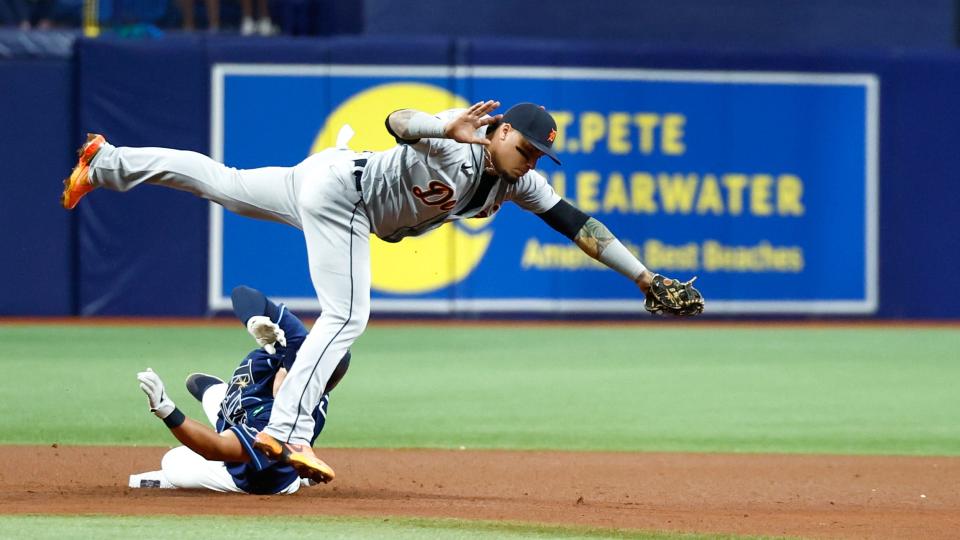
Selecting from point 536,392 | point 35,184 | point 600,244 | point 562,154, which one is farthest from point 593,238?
point 35,184

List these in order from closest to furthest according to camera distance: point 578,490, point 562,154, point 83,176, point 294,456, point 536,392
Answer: point 294,456 < point 83,176 < point 578,490 < point 536,392 < point 562,154

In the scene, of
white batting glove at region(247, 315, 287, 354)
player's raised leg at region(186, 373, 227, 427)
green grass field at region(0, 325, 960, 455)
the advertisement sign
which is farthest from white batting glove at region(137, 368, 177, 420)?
the advertisement sign

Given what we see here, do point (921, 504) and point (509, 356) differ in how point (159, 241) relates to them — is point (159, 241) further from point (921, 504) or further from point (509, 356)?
point (921, 504)

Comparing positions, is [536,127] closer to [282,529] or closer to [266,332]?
[266,332]

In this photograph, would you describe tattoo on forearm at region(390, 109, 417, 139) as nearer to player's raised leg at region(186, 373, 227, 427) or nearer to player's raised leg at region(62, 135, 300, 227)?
player's raised leg at region(62, 135, 300, 227)

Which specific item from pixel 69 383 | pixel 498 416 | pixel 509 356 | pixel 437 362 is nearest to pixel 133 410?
Answer: pixel 69 383

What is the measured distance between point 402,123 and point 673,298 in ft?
4.74

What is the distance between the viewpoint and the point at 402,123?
5.77 meters

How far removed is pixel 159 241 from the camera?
572 inches

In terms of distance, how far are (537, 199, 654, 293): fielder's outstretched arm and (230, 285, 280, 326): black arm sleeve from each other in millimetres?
1303

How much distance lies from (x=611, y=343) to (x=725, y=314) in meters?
2.45

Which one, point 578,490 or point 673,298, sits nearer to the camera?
point 673,298

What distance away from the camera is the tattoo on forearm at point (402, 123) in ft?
18.9

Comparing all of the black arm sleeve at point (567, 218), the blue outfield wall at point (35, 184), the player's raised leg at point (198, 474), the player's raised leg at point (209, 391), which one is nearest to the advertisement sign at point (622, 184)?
the blue outfield wall at point (35, 184)
